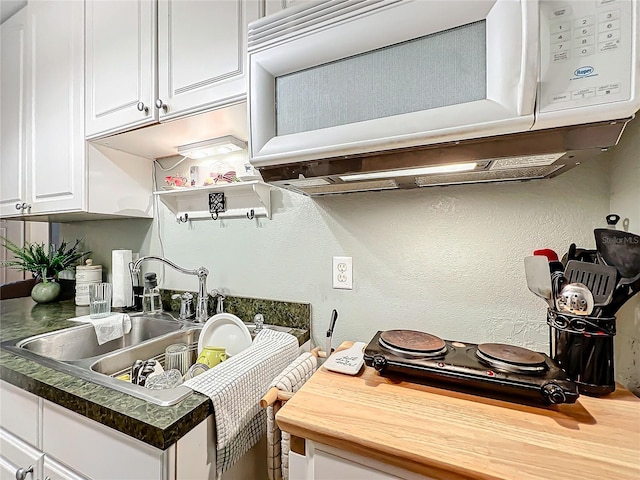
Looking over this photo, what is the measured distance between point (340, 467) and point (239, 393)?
31 cm

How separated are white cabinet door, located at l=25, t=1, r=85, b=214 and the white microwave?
1.13 m

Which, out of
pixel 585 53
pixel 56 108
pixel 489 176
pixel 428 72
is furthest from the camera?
pixel 56 108

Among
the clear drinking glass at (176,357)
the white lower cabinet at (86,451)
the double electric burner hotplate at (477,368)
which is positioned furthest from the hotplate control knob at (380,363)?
the clear drinking glass at (176,357)

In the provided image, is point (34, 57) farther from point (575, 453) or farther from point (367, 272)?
point (575, 453)

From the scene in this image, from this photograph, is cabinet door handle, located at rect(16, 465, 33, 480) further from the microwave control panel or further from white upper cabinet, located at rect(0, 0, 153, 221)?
the microwave control panel

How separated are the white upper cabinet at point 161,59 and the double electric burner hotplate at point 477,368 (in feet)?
3.00

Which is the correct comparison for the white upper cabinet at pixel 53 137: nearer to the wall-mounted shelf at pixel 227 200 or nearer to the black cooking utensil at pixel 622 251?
the wall-mounted shelf at pixel 227 200

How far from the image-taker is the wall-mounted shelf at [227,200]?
1175 mm

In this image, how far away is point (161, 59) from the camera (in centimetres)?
105

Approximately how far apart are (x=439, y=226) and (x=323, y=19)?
Result: 0.69m

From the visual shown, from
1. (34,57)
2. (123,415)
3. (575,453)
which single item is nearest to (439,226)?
(575,453)

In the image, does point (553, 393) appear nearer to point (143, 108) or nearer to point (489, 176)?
point (489, 176)

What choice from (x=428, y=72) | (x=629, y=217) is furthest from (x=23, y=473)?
(x=629, y=217)

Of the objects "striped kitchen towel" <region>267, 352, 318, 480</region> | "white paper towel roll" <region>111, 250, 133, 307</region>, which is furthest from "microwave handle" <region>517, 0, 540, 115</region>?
"white paper towel roll" <region>111, 250, 133, 307</region>
